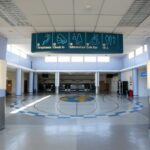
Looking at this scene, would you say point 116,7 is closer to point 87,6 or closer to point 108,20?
point 87,6

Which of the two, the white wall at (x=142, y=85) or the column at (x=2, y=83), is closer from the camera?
the column at (x=2, y=83)

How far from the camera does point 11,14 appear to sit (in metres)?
4.57

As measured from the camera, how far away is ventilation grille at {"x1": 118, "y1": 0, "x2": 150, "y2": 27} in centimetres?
398

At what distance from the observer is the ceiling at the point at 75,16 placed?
396cm

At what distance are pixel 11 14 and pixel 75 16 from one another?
5.23ft

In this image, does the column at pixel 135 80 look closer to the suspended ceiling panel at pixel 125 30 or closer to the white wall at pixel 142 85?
the white wall at pixel 142 85

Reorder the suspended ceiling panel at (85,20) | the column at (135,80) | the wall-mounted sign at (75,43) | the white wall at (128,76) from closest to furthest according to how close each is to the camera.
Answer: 1. the suspended ceiling panel at (85,20)
2. the wall-mounted sign at (75,43)
3. the column at (135,80)
4. the white wall at (128,76)

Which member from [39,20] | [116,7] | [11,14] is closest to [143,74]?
[116,7]

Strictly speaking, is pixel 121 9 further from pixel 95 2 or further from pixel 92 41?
pixel 92 41

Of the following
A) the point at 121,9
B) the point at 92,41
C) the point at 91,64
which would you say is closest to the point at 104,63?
the point at 91,64

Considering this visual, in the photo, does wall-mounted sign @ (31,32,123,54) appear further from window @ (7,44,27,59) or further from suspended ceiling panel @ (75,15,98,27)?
window @ (7,44,27,59)

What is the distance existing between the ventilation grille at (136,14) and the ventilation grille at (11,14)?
2628 millimetres

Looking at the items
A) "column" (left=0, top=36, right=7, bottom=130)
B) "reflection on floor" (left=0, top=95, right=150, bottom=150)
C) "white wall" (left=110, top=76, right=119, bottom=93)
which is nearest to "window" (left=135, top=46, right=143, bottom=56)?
"white wall" (left=110, top=76, right=119, bottom=93)

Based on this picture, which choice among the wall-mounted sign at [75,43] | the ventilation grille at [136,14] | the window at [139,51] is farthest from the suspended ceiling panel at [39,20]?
the window at [139,51]
